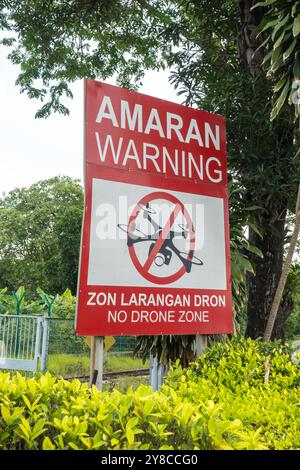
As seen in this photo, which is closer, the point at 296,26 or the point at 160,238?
the point at 160,238

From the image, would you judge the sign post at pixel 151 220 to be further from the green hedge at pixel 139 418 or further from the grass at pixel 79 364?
the grass at pixel 79 364

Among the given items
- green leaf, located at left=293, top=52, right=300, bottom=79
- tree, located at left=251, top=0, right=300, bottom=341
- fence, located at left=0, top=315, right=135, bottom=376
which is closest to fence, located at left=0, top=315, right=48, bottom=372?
fence, located at left=0, top=315, right=135, bottom=376

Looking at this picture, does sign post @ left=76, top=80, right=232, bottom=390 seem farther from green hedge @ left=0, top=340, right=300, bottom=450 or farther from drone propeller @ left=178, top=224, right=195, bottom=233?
green hedge @ left=0, top=340, right=300, bottom=450

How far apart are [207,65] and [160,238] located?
5894mm

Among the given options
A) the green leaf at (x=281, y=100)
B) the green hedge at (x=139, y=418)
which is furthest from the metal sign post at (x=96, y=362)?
the green leaf at (x=281, y=100)

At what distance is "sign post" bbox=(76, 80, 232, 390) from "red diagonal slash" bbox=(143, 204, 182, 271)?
1 centimetres

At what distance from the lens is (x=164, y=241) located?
4.94 m

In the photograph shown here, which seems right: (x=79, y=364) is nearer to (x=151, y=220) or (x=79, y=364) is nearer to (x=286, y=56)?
(x=151, y=220)

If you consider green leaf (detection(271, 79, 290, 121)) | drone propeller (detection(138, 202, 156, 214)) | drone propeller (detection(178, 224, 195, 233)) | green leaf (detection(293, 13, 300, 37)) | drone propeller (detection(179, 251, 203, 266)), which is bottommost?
drone propeller (detection(179, 251, 203, 266))

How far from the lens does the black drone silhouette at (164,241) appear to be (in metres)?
4.74

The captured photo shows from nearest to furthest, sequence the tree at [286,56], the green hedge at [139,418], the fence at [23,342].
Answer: the green hedge at [139,418] < the tree at [286,56] < the fence at [23,342]

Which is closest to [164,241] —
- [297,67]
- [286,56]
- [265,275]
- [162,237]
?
[162,237]

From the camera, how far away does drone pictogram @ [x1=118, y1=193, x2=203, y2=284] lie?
4.75 meters

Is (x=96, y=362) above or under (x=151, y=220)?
under
